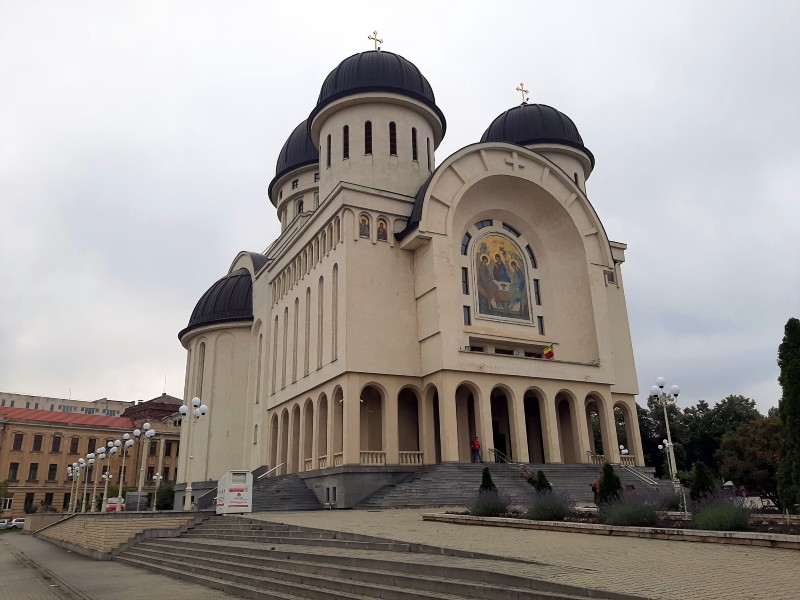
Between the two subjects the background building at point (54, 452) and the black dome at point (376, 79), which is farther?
the background building at point (54, 452)

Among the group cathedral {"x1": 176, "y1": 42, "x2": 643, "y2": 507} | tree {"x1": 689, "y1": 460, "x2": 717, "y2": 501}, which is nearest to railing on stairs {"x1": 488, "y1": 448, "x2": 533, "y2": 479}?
cathedral {"x1": 176, "y1": 42, "x2": 643, "y2": 507}

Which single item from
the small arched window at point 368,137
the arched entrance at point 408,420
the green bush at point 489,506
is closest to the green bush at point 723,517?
the green bush at point 489,506

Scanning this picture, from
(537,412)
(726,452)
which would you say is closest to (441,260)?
(537,412)

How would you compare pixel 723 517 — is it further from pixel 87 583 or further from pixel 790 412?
pixel 87 583

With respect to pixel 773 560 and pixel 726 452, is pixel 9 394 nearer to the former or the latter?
Answer: pixel 726 452

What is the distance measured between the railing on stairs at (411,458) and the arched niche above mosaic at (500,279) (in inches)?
269

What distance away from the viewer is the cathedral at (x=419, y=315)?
25.9m

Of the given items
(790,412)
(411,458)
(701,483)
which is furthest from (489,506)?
(411,458)

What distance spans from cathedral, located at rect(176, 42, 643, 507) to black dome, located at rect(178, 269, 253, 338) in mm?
1729

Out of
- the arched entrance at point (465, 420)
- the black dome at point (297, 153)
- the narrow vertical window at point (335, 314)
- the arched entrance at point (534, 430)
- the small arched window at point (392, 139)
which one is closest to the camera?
the narrow vertical window at point (335, 314)

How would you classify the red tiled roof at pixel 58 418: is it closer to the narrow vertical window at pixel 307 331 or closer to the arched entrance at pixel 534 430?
A: the narrow vertical window at pixel 307 331

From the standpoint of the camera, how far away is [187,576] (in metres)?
12.3

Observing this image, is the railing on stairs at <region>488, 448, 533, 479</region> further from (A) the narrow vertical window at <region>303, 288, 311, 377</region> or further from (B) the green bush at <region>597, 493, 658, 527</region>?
(B) the green bush at <region>597, 493, 658, 527</region>

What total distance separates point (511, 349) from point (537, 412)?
4.41m
